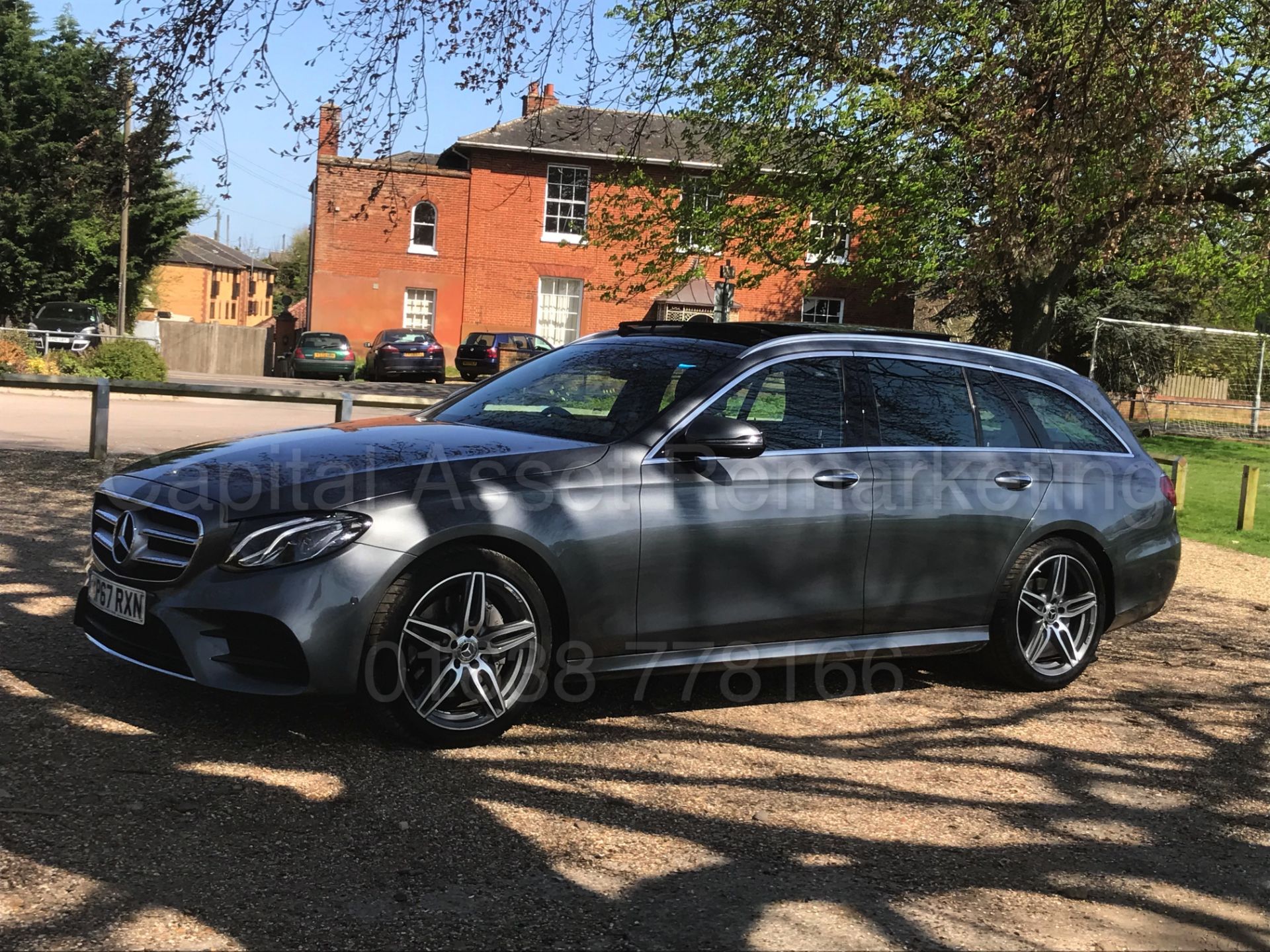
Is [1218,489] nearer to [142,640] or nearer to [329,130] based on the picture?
[329,130]

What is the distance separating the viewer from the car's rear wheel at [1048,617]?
6.09 metres

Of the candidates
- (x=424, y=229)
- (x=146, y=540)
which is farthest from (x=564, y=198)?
(x=146, y=540)

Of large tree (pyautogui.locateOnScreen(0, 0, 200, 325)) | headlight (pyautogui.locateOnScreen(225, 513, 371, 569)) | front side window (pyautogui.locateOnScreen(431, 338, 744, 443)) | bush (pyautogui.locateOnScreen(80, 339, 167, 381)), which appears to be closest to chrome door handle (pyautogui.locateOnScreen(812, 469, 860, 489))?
front side window (pyautogui.locateOnScreen(431, 338, 744, 443))

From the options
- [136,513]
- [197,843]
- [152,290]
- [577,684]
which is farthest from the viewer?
[152,290]

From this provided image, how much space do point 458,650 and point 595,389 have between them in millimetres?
1503

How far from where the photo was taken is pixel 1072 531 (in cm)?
628

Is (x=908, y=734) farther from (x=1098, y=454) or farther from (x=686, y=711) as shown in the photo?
(x=1098, y=454)

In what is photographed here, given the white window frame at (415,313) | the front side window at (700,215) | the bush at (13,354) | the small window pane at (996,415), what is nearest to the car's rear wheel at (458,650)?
the small window pane at (996,415)

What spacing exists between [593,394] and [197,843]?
260 centimetres

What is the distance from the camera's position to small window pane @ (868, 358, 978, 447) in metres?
5.80

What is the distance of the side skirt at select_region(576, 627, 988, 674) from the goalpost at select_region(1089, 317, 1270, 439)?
89.0 ft

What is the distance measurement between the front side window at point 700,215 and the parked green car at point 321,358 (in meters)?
18.6

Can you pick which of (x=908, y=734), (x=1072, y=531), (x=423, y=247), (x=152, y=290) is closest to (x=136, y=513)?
(x=908, y=734)

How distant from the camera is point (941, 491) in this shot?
5793 mm
